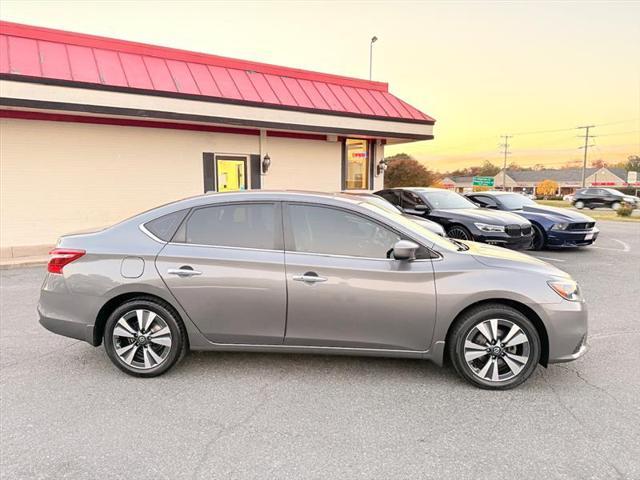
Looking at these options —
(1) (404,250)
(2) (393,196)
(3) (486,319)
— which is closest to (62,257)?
(1) (404,250)

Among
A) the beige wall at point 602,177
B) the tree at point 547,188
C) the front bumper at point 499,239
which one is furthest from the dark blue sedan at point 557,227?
the beige wall at point 602,177

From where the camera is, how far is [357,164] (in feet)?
45.7

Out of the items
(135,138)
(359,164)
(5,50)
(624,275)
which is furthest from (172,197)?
(624,275)

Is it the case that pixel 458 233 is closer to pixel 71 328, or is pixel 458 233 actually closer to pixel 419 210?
pixel 419 210

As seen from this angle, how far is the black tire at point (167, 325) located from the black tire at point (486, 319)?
7.65ft

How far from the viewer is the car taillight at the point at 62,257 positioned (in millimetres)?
3584

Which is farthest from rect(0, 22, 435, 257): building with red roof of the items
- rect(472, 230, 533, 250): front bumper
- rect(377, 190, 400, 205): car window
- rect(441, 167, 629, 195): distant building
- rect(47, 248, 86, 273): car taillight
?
rect(441, 167, 629, 195): distant building

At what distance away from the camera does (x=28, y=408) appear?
3.06 metres

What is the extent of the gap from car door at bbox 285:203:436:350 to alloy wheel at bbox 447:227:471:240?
5808 mm

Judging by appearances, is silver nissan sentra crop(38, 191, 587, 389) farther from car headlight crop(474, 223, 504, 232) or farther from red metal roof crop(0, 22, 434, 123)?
red metal roof crop(0, 22, 434, 123)

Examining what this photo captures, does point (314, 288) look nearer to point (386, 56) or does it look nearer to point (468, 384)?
point (468, 384)

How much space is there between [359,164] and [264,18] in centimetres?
597

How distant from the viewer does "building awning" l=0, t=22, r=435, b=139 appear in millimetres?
8945

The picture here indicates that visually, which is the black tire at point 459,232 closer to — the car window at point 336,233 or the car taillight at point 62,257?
the car window at point 336,233
